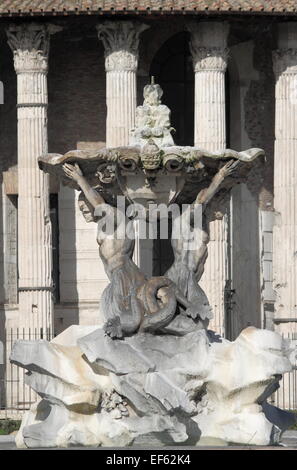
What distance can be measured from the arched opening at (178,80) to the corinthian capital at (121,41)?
389 centimetres

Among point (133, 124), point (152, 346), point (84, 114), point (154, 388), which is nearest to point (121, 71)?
point (133, 124)

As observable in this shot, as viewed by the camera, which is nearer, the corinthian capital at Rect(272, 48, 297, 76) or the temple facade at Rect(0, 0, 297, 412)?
the temple facade at Rect(0, 0, 297, 412)

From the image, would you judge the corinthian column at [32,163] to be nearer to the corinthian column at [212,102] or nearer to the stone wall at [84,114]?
the stone wall at [84,114]

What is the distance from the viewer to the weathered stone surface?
34.8m

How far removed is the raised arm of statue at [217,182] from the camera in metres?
36.5

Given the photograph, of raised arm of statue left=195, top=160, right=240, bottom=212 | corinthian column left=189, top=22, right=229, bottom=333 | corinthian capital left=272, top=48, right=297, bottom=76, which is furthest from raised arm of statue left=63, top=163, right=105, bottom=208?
corinthian capital left=272, top=48, right=297, bottom=76

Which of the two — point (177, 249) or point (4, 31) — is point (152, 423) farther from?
point (4, 31)

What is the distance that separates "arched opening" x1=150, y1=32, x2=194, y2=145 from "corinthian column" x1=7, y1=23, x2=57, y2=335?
4296 mm

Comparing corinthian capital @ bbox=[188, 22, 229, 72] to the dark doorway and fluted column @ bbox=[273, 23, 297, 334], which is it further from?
the dark doorway

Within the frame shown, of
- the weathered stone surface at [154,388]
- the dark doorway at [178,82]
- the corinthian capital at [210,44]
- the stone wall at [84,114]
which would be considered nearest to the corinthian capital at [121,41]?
the corinthian capital at [210,44]

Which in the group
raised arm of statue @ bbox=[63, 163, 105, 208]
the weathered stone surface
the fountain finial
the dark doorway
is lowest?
the weathered stone surface

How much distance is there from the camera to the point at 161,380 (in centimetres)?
3478
